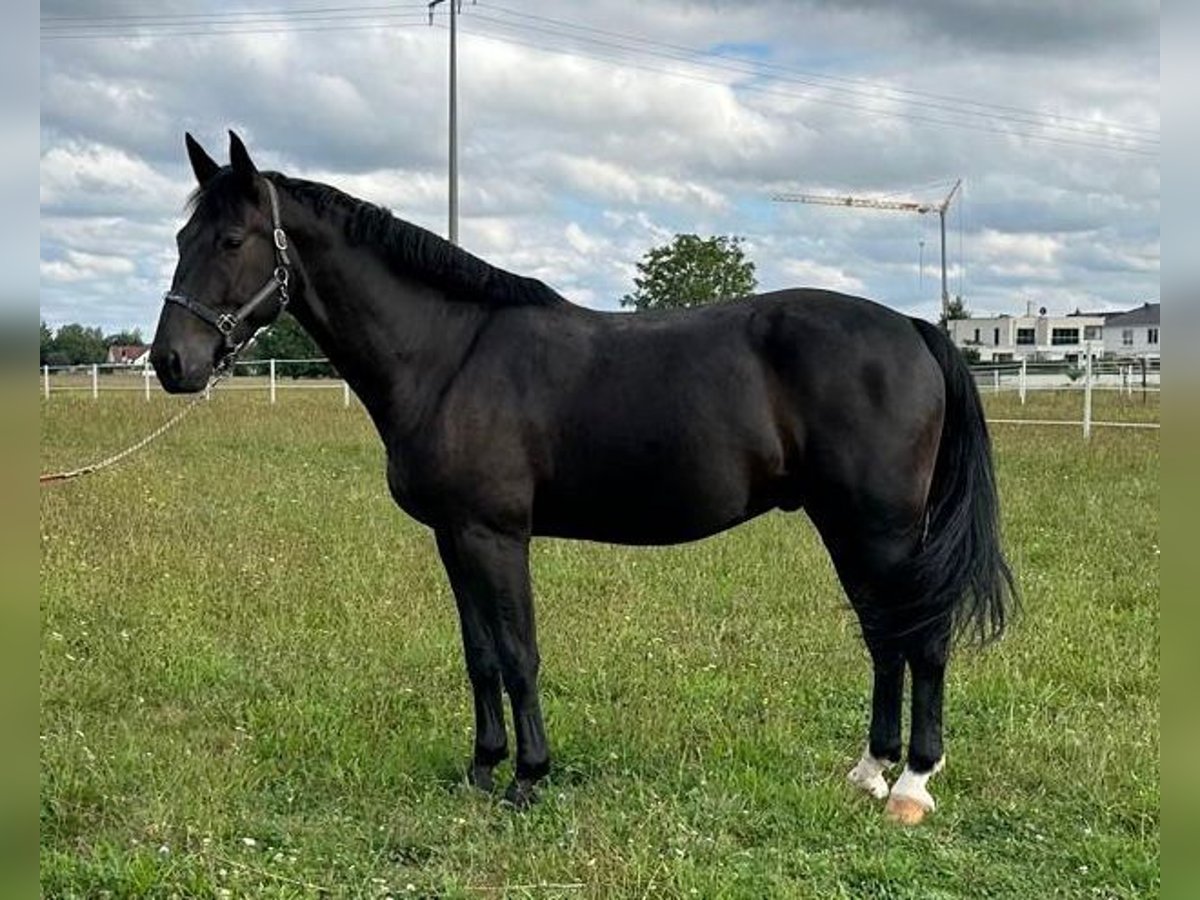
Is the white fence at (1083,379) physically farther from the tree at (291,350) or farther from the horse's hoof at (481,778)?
the tree at (291,350)

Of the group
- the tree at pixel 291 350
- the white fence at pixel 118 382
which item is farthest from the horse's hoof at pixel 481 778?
the tree at pixel 291 350

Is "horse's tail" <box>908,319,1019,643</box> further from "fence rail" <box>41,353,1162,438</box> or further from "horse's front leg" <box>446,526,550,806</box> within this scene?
"fence rail" <box>41,353,1162,438</box>

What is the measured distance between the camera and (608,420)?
13.1 feet

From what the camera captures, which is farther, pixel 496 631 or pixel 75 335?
pixel 75 335

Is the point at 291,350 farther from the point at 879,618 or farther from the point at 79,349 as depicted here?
the point at 879,618

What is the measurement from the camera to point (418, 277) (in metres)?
4.19

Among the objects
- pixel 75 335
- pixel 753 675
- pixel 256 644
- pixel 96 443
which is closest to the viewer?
pixel 753 675

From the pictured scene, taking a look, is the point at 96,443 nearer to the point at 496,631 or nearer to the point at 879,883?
the point at 496,631

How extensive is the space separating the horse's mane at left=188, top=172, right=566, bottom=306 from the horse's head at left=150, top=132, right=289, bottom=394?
280mm

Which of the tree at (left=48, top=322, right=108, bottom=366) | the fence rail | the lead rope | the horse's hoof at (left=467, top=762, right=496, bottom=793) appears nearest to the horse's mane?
the lead rope

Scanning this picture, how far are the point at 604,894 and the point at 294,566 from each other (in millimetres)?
4821

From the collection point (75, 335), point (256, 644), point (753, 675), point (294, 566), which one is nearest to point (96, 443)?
point (294, 566)

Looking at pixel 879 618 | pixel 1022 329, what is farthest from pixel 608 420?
pixel 1022 329

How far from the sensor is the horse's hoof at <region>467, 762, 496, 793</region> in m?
4.19
